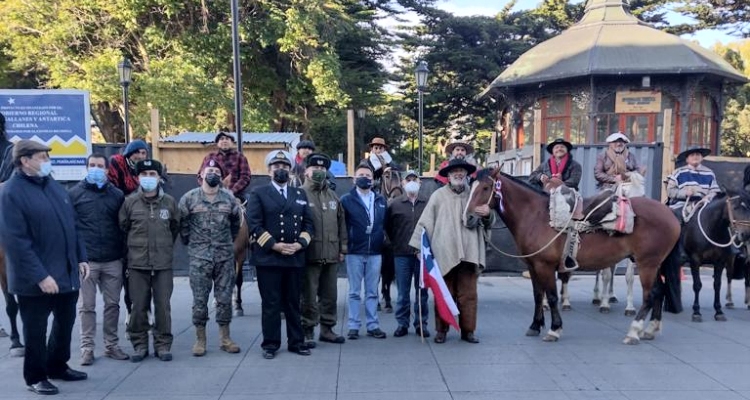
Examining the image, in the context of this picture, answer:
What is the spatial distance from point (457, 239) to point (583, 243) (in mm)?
1586

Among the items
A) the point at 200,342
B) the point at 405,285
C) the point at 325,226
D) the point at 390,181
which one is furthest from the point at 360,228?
the point at 200,342

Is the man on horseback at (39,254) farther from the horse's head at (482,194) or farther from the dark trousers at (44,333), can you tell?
the horse's head at (482,194)

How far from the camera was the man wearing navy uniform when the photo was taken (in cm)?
564

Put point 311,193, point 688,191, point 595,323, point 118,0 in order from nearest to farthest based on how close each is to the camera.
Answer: point 311,193 → point 595,323 → point 688,191 → point 118,0


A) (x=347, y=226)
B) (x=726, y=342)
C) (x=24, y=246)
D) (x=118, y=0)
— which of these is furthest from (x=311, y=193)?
(x=118, y=0)

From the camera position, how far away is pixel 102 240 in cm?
544

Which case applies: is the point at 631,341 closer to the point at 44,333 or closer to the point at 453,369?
the point at 453,369

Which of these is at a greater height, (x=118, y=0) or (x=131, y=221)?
(x=118, y=0)

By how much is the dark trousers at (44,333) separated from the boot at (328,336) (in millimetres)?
2615

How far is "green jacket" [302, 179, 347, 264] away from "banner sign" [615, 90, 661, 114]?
1970 cm

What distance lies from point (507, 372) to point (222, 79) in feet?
60.9

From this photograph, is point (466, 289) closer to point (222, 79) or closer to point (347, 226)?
point (347, 226)

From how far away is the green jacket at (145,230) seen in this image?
5.48 metres

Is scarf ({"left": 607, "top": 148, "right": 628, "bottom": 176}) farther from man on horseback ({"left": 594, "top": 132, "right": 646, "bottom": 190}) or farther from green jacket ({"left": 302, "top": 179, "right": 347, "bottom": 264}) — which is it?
green jacket ({"left": 302, "top": 179, "right": 347, "bottom": 264})
